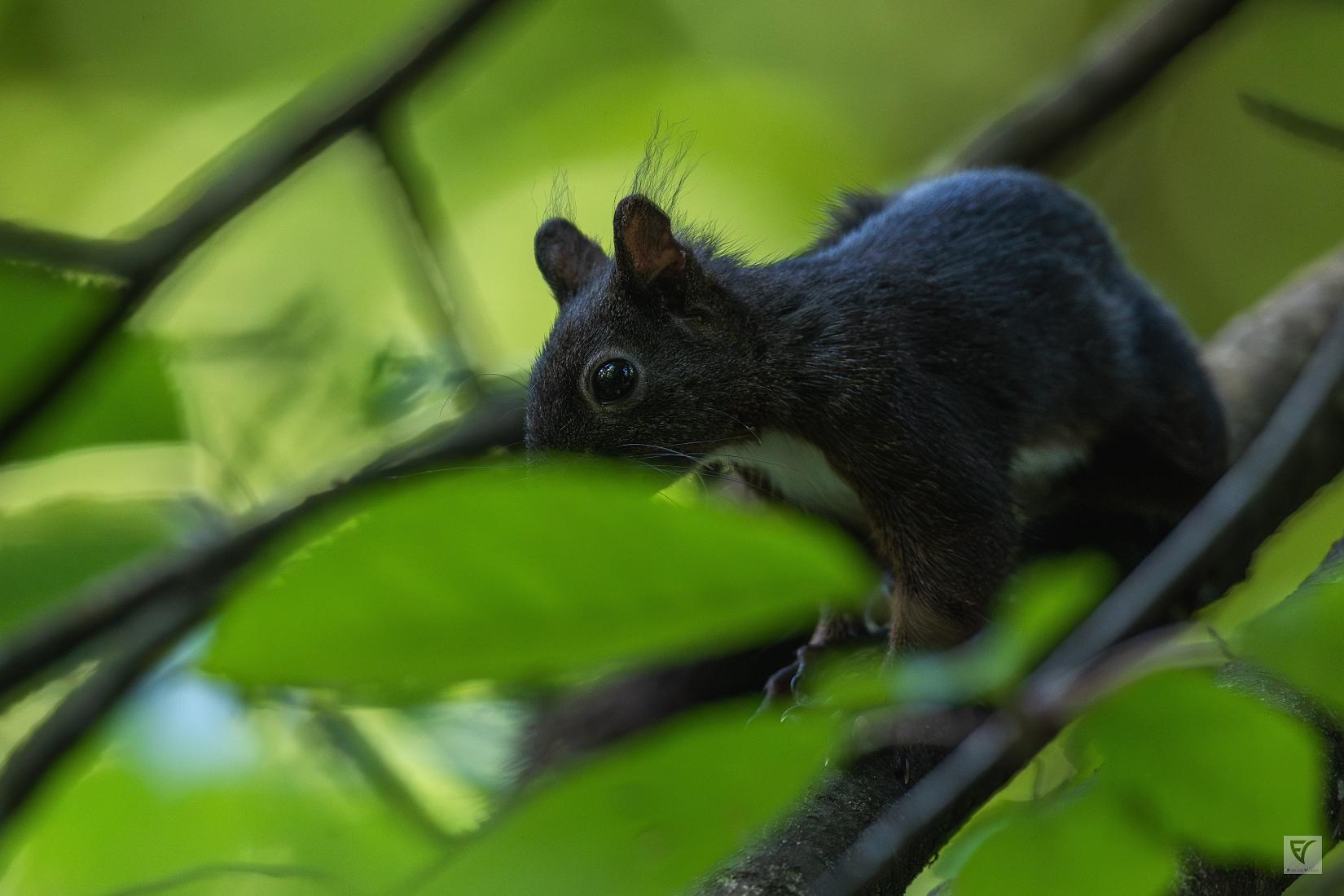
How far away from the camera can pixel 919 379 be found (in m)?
2.34

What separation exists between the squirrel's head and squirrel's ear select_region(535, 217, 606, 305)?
13cm

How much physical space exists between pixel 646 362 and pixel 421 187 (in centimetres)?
60

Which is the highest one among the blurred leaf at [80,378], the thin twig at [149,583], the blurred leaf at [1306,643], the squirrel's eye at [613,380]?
the blurred leaf at [80,378]

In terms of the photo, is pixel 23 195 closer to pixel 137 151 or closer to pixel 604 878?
pixel 137 151

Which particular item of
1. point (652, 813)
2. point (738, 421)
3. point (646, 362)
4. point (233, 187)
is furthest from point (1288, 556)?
point (652, 813)

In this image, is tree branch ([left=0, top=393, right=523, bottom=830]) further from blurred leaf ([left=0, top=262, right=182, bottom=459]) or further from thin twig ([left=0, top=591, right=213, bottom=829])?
blurred leaf ([left=0, top=262, right=182, bottom=459])

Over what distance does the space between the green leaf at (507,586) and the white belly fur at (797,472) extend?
1724mm

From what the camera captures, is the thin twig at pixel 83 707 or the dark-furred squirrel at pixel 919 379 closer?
Result: the thin twig at pixel 83 707

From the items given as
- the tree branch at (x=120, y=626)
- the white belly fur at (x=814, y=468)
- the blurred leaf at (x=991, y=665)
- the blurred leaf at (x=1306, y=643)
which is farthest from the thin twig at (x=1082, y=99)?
the blurred leaf at (x=1306, y=643)

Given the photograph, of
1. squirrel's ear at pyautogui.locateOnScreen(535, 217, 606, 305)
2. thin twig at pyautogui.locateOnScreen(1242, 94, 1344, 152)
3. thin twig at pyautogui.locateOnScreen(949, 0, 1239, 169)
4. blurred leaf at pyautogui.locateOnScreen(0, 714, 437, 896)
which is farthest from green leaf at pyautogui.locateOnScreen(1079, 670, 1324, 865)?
thin twig at pyautogui.locateOnScreen(949, 0, 1239, 169)

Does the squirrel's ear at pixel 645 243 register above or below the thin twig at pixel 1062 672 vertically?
above

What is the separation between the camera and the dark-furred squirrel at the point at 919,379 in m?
2.18

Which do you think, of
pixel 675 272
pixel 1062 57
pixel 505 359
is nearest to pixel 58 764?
pixel 675 272

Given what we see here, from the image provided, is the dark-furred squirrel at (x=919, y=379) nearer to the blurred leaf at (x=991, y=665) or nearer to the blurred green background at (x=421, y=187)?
the blurred green background at (x=421, y=187)
